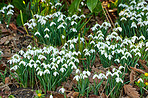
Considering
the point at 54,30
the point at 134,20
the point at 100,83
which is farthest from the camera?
the point at 134,20

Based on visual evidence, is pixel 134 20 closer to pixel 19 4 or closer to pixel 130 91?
pixel 130 91

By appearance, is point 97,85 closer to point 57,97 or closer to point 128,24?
point 57,97

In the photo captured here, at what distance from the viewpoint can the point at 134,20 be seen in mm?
3121

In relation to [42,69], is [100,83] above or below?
below

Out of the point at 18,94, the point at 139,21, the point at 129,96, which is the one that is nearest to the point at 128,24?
the point at 139,21

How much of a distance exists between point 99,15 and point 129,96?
2.03 metres

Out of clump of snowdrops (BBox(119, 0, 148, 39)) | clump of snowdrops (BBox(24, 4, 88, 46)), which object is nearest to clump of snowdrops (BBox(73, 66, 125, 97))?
clump of snowdrops (BBox(24, 4, 88, 46))

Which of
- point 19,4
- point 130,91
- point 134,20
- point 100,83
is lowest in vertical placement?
point 130,91

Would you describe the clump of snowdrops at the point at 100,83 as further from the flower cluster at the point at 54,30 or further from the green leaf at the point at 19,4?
the green leaf at the point at 19,4

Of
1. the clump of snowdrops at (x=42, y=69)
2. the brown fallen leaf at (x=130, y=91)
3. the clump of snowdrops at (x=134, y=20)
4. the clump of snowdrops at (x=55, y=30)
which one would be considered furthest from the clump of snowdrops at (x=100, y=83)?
the clump of snowdrops at (x=134, y=20)

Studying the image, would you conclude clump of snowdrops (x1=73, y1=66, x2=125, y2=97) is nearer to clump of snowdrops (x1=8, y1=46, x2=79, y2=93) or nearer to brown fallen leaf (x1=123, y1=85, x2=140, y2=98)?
brown fallen leaf (x1=123, y1=85, x2=140, y2=98)

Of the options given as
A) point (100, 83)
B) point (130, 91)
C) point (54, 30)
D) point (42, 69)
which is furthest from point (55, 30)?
point (130, 91)

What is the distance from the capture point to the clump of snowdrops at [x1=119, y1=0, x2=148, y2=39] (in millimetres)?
2949

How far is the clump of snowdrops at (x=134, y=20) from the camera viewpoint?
295 centimetres
